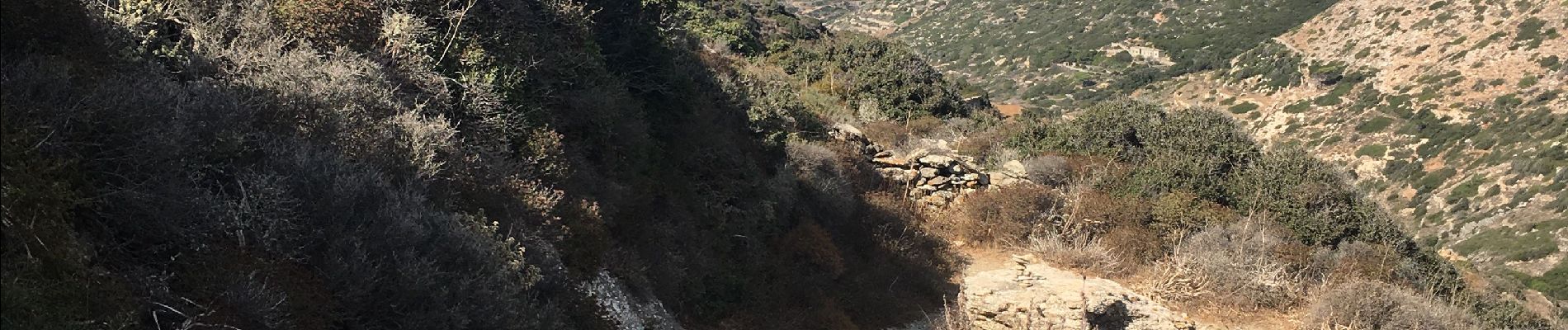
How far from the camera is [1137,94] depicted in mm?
62469

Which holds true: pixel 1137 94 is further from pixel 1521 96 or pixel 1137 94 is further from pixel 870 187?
pixel 870 187

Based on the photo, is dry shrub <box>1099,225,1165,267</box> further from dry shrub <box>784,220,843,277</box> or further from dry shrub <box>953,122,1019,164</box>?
dry shrub <box>784,220,843,277</box>

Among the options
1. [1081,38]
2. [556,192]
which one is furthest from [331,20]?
[1081,38]

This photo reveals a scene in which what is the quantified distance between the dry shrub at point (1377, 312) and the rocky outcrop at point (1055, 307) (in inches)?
134

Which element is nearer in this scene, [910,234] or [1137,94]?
[910,234]

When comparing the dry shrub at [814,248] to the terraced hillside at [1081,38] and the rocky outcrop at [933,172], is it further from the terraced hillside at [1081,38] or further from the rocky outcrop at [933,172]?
the terraced hillside at [1081,38]

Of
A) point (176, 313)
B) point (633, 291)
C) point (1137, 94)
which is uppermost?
point (176, 313)

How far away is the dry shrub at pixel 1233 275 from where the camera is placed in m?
14.1

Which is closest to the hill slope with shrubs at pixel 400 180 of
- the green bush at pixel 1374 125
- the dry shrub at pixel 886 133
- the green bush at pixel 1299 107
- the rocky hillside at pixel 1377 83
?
the dry shrub at pixel 886 133

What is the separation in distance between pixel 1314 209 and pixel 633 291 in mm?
13160

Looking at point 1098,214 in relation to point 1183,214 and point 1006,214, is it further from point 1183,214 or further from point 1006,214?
point 1006,214

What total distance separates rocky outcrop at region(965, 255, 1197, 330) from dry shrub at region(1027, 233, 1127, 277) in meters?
4.27

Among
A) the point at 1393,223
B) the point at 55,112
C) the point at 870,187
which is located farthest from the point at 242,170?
the point at 1393,223

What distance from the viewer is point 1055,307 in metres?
10.2
